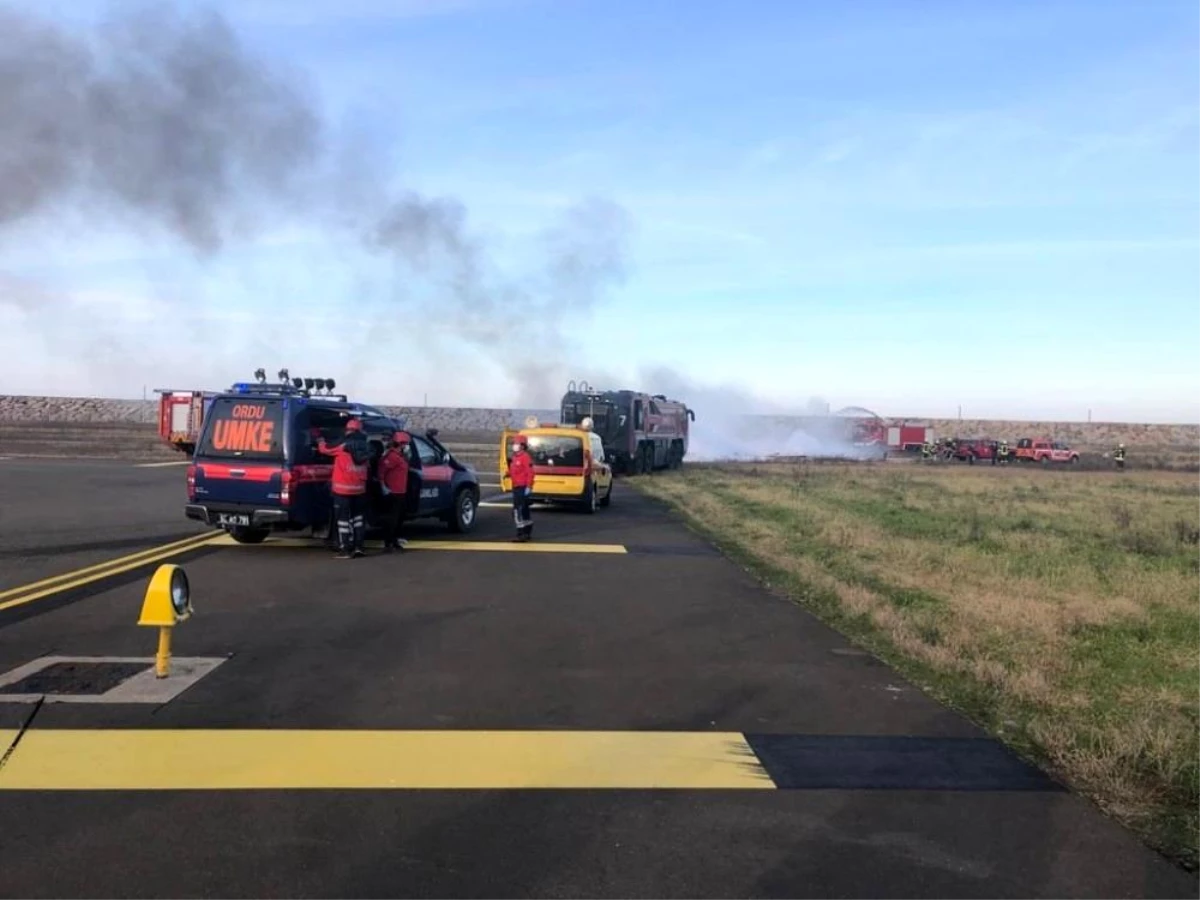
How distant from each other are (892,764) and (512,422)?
77.1 meters

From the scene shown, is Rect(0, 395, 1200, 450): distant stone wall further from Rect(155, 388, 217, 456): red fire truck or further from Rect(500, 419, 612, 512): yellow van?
Rect(500, 419, 612, 512): yellow van

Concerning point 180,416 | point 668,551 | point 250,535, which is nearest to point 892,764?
point 668,551

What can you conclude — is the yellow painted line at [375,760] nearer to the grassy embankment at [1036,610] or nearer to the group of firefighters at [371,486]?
the grassy embankment at [1036,610]

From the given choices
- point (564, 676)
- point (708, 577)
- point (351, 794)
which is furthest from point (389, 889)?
point (708, 577)

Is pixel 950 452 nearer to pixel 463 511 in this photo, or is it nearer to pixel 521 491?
pixel 463 511

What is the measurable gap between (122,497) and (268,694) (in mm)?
15888

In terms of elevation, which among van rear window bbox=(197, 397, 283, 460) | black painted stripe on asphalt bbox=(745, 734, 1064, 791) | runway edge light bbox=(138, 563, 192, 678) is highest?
van rear window bbox=(197, 397, 283, 460)

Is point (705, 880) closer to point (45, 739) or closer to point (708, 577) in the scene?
point (45, 739)

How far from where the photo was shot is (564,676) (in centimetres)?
735

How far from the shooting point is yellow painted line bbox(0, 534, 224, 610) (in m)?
9.76

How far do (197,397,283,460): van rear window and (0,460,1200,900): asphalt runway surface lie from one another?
3.11 metres

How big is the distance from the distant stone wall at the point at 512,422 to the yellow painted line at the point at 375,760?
57203 mm

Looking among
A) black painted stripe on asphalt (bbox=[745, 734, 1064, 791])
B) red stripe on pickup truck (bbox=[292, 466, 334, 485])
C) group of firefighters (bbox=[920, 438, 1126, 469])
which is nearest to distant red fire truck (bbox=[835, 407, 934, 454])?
group of firefighters (bbox=[920, 438, 1126, 469])

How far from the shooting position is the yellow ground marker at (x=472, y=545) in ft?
47.1
